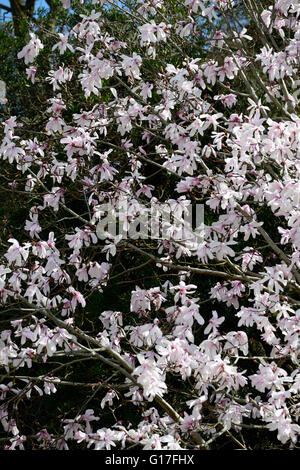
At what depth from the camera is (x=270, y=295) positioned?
10.3ft

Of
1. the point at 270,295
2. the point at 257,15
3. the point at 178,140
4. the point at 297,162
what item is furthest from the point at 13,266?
the point at 257,15

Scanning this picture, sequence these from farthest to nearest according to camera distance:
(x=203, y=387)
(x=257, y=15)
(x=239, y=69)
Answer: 1. (x=257, y=15)
2. (x=239, y=69)
3. (x=203, y=387)

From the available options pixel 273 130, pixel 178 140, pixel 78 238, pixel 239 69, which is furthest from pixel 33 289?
pixel 239 69

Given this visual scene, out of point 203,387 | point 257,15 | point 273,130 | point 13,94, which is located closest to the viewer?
point 273,130

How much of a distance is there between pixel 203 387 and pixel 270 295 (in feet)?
1.90

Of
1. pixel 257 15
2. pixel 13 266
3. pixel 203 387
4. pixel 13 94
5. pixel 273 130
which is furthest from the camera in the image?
pixel 13 94

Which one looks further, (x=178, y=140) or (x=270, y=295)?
(x=178, y=140)

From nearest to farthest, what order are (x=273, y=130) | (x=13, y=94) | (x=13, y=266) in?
1. (x=273, y=130)
2. (x=13, y=266)
3. (x=13, y=94)

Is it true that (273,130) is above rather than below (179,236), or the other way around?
above

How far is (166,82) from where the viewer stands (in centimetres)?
392

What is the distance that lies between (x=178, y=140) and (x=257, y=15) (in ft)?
3.60

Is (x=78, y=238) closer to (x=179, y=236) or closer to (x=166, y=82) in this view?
(x=179, y=236)
